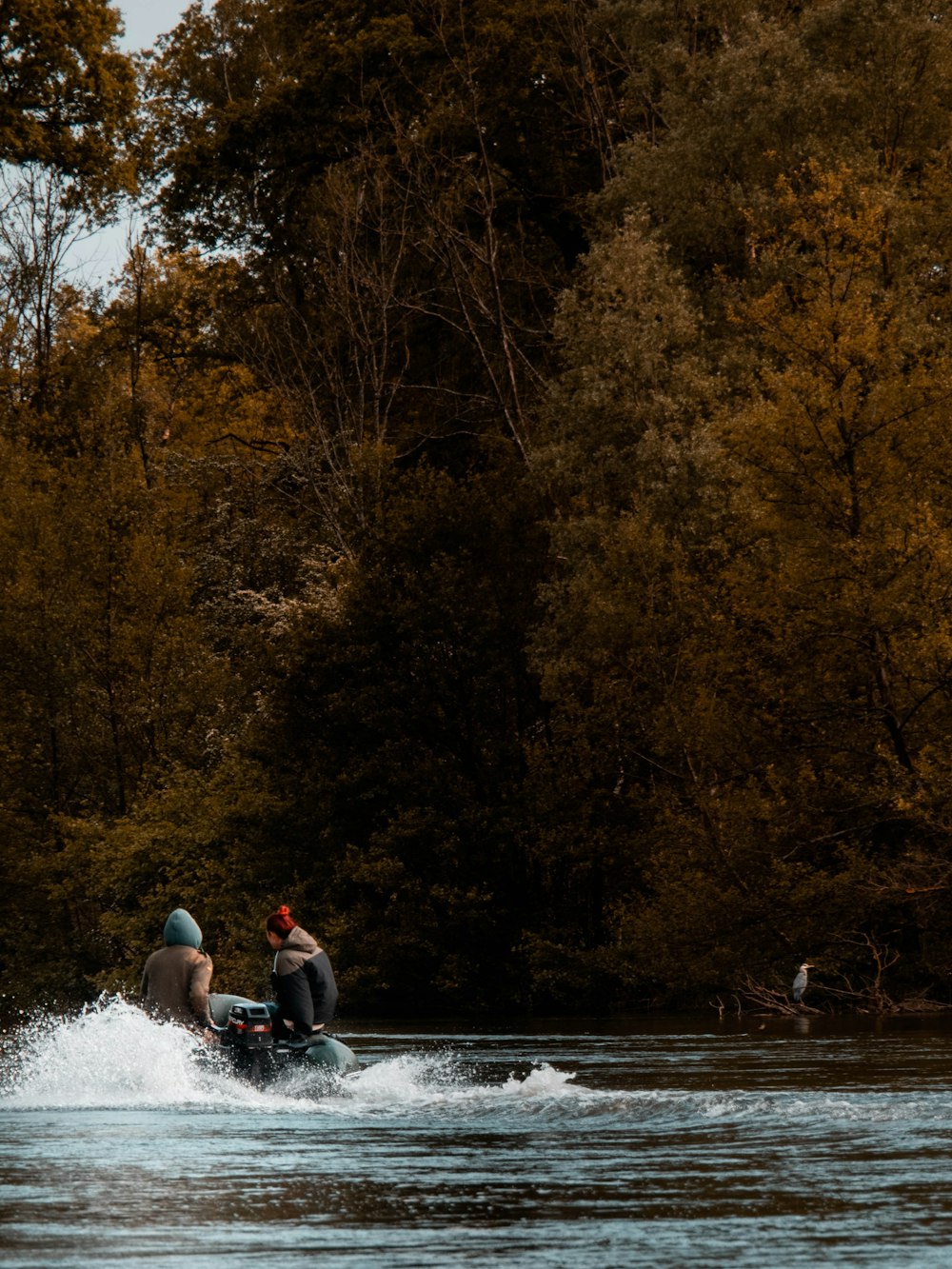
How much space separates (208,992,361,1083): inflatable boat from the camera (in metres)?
19.7

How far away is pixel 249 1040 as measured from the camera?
64.8 feet

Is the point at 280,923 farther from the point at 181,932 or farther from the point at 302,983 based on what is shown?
the point at 181,932

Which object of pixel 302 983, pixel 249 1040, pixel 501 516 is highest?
pixel 501 516

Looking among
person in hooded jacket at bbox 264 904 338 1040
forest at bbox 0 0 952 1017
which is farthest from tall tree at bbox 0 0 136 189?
person in hooded jacket at bbox 264 904 338 1040

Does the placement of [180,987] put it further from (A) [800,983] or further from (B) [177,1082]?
(A) [800,983]

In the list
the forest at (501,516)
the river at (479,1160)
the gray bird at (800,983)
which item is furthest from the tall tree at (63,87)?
the river at (479,1160)

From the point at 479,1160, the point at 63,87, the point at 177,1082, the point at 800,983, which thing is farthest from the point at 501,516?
the point at 479,1160

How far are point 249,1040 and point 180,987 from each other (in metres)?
0.77

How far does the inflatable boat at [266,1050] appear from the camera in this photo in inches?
777

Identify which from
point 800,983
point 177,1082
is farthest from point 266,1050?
point 800,983

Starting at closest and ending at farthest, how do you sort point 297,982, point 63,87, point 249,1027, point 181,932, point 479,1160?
point 479,1160, point 249,1027, point 297,982, point 181,932, point 63,87

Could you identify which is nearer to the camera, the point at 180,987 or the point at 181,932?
the point at 180,987

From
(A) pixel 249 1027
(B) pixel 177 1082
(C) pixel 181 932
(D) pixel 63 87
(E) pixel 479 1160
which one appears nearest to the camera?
(E) pixel 479 1160

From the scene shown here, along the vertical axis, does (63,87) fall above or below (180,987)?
above
